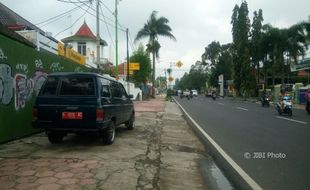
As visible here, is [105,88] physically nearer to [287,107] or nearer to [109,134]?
[109,134]

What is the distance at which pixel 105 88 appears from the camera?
1068cm

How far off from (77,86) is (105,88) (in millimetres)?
804

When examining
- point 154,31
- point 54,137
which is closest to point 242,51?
point 154,31

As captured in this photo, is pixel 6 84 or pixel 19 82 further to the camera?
pixel 19 82

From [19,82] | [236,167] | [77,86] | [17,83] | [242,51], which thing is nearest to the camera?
[236,167]

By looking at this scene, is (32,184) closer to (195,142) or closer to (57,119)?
(57,119)

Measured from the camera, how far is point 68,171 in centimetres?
750

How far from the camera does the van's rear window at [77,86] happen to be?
10.1m

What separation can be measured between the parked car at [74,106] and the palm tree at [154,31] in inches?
1979

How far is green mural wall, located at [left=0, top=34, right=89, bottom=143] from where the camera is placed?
33.3 feet

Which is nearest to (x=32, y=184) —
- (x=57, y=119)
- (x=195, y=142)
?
(x=57, y=119)

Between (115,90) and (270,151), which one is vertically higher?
(115,90)

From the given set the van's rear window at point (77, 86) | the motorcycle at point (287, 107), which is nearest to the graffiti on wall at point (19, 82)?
the van's rear window at point (77, 86)

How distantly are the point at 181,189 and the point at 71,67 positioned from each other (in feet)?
33.9
